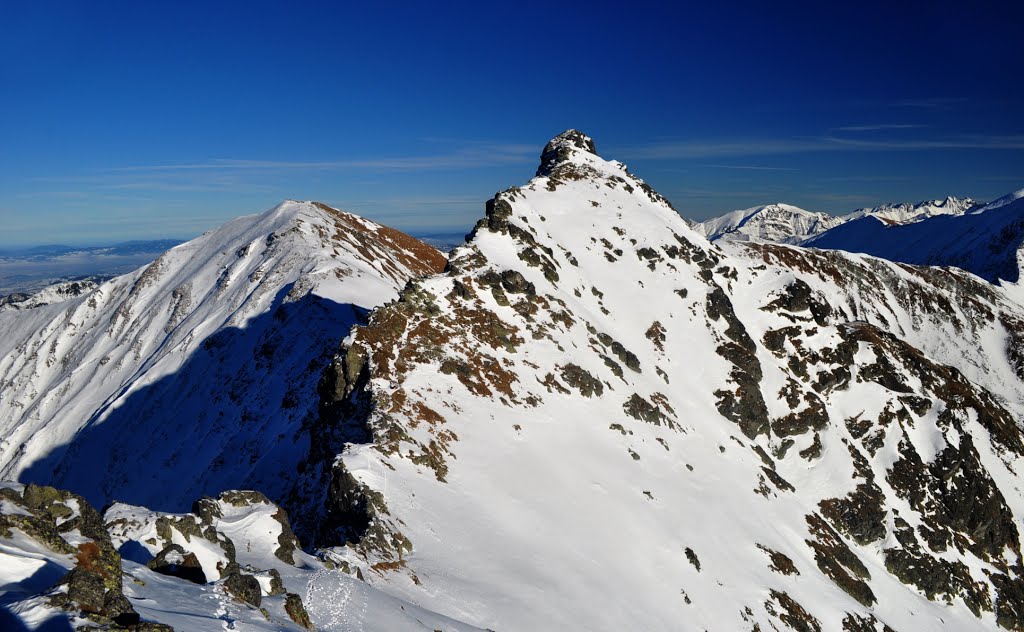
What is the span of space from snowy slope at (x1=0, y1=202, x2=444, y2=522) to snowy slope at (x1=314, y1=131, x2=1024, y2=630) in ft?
50.1

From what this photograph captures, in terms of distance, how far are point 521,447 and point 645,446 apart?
1823 centimetres

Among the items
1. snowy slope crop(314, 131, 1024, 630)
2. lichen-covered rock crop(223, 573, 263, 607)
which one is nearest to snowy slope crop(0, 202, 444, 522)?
snowy slope crop(314, 131, 1024, 630)

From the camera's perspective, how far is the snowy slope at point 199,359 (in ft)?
189

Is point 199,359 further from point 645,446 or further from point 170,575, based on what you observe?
point 170,575

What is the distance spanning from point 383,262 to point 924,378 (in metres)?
94.6

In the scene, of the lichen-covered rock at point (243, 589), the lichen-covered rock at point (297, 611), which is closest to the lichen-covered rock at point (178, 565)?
the lichen-covered rock at point (243, 589)

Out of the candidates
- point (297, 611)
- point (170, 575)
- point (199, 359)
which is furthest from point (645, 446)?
point (199, 359)

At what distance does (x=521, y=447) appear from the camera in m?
44.1

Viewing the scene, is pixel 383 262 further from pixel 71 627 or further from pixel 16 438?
pixel 71 627

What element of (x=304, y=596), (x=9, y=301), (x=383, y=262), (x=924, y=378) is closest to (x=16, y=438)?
(x=383, y=262)

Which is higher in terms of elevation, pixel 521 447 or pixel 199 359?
pixel 199 359

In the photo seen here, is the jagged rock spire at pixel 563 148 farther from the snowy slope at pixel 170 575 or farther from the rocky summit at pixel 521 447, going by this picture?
the snowy slope at pixel 170 575

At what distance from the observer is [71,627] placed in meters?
10.7

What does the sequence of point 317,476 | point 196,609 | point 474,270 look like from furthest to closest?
point 474,270 < point 317,476 < point 196,609
